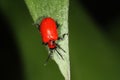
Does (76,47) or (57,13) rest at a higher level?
(57,13)

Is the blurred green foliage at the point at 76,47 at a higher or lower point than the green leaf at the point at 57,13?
lower

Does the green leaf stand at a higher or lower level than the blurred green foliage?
higher

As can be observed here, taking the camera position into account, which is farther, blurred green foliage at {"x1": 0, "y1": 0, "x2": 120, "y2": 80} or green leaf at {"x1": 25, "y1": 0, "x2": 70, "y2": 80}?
blurred green foliage at {"x1": 0, "y1": 0, "x2": 120, "y2": 80}

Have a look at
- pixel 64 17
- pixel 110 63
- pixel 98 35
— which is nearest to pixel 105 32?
pixel 98 35

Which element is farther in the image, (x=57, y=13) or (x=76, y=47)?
(x=76, y=47)

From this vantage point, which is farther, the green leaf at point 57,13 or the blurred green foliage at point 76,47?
the blurred green foliage at point 76,47
